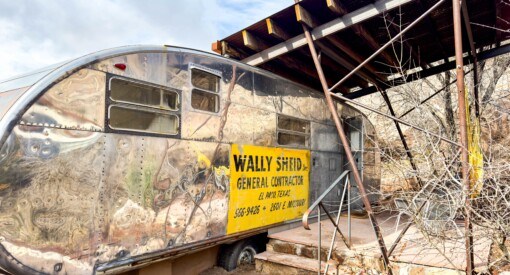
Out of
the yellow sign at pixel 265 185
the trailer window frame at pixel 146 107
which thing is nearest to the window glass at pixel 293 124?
the yellow sign at pixel 265 185

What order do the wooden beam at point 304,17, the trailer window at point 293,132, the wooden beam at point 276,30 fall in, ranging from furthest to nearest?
1. the trailer window at point 293,132
2. the wooden beam at point 276,30
3. the wooden beam at point 304,17

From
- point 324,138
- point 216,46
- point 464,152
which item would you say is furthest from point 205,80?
point 324,138

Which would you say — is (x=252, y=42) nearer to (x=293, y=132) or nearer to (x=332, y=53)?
(x=332, y=53)

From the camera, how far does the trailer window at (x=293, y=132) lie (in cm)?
595

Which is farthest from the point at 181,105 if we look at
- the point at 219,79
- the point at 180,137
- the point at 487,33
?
the point at 487,33

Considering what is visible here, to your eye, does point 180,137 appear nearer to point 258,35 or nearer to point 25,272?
point 25,272

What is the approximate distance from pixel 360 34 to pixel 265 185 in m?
2.90

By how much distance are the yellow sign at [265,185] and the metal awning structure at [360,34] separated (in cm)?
185

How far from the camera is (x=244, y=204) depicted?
201 inches

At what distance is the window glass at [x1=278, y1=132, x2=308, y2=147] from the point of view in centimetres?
596

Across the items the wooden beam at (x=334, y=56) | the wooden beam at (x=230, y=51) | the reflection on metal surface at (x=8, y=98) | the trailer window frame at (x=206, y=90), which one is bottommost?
the reflection on metal surface at (x=8, y=98)

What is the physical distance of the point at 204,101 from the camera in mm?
4543

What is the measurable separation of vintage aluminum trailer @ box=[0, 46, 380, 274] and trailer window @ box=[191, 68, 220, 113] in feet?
0.05

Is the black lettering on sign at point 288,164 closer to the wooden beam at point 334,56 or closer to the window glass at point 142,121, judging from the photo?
the wooden beam at point 334,56
